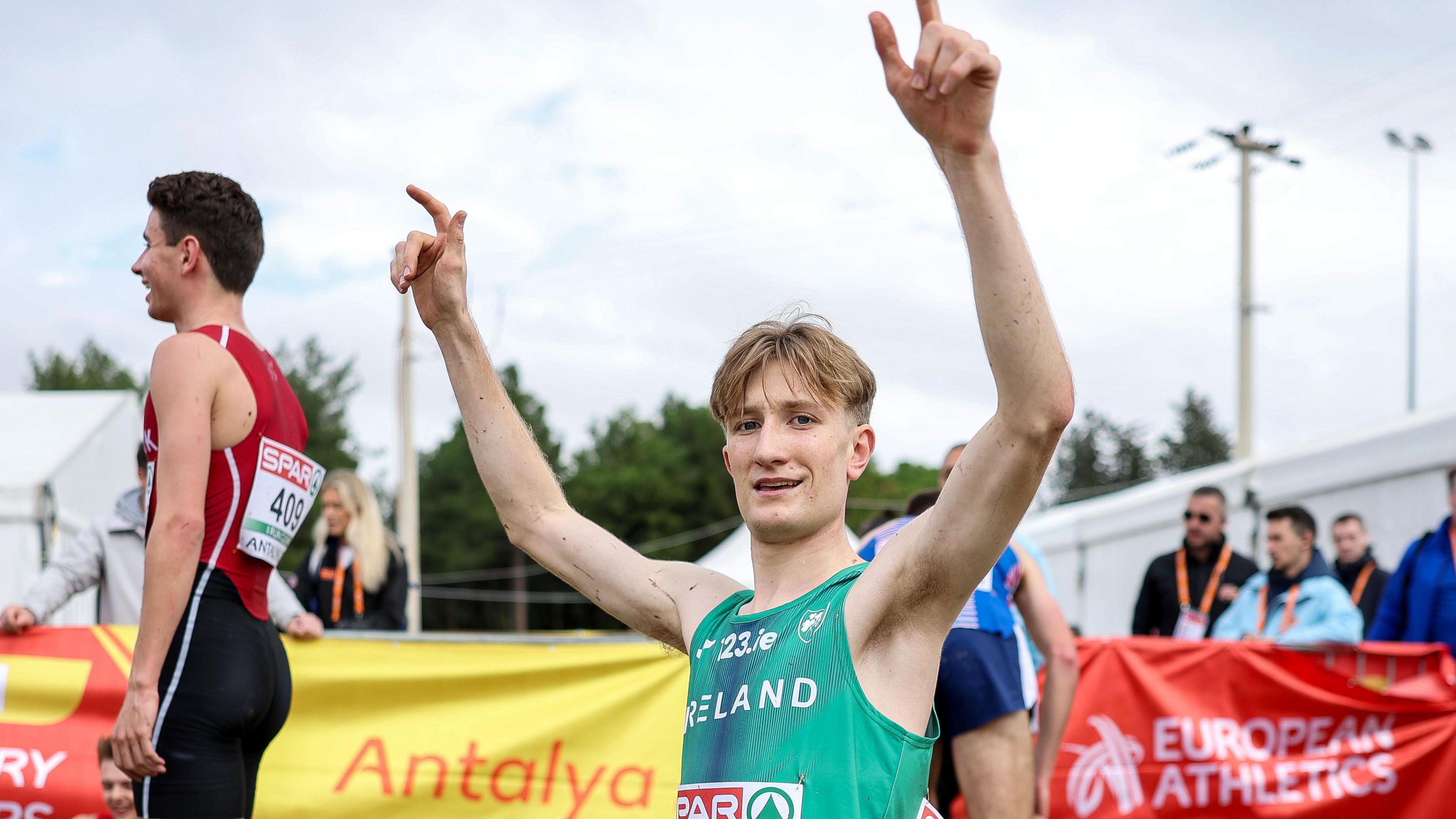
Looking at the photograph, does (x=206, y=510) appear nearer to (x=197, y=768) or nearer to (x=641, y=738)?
(x=197, y=768)

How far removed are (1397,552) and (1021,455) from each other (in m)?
9.73

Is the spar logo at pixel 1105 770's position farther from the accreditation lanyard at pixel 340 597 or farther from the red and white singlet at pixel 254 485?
the red and white singlet at pixel 254 485

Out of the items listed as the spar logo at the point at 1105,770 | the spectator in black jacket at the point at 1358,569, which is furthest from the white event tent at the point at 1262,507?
the spar logo at the point at 1105,770

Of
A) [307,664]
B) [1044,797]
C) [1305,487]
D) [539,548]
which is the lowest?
[1044,797]

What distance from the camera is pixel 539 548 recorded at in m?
2.48

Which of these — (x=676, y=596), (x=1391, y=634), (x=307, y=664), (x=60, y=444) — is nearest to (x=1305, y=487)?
(x=1391, y=634)

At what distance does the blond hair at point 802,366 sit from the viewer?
2.12m

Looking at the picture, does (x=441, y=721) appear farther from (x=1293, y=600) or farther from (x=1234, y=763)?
(x=1293, y=600)

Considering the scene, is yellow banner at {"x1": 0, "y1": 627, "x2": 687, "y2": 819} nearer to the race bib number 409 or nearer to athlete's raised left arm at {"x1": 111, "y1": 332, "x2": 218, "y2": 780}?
the race bib number 409

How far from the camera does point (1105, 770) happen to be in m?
6.20

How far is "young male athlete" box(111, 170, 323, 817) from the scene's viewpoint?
2.90 metres

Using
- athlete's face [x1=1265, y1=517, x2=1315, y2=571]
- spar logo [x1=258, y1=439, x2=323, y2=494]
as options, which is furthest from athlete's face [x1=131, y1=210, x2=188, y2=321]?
athlete's face [x1=1265, y1=517, x2=1315, y2=571]

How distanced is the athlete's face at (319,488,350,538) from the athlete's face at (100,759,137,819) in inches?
141

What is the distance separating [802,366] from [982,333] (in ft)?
1.61
